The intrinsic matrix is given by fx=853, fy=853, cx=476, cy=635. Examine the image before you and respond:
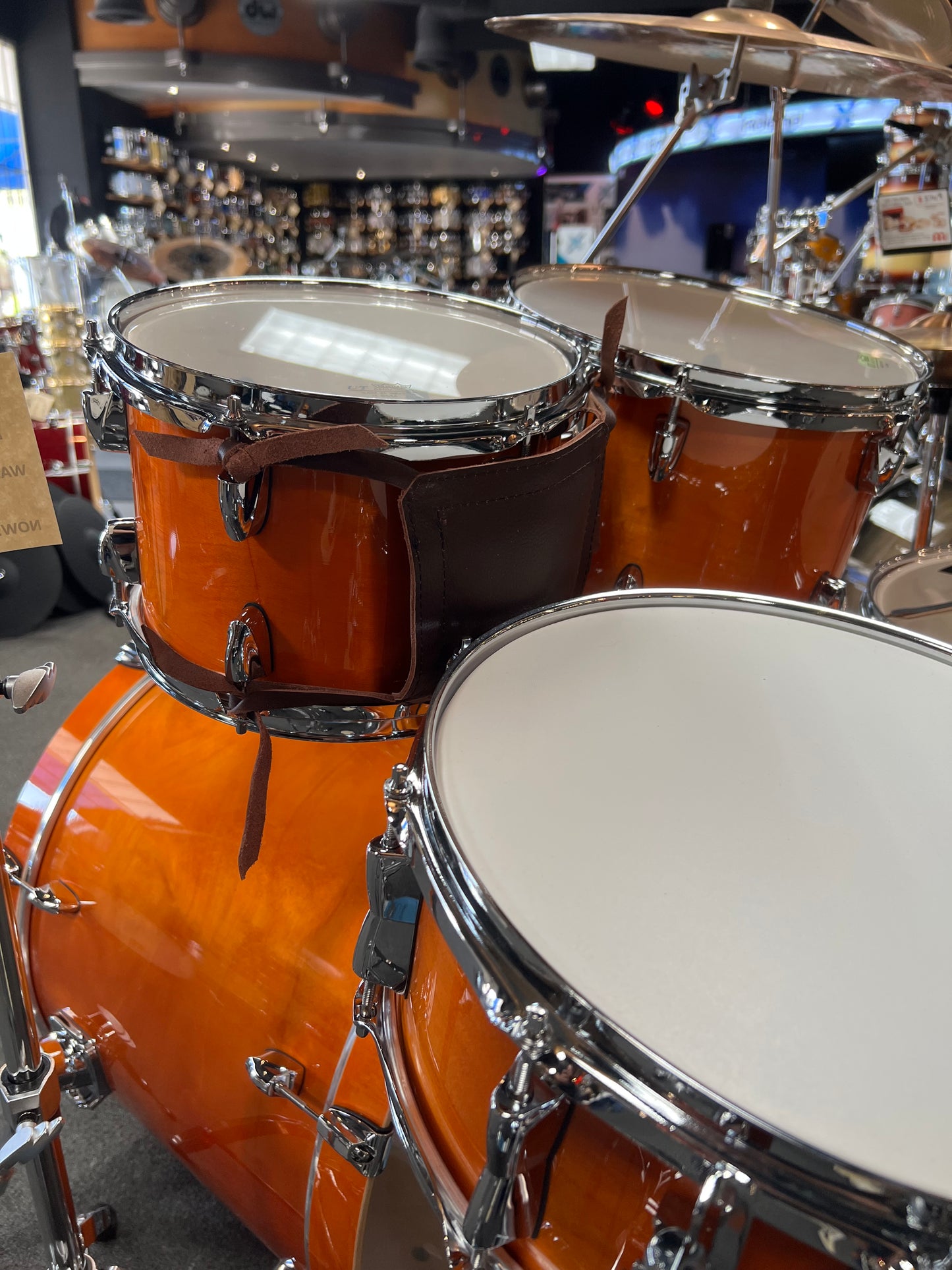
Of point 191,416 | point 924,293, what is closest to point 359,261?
point 924,293

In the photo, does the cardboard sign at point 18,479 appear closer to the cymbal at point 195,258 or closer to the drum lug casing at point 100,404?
the drum lug casing at point 100,404

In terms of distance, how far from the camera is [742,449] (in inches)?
40.1

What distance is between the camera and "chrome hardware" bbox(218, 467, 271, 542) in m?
0.69

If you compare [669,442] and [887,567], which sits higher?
[669,442]

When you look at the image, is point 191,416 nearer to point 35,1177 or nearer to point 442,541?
point 442,541

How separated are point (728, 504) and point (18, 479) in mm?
770

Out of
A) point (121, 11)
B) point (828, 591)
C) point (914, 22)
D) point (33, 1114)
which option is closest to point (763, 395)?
point (828, 591)

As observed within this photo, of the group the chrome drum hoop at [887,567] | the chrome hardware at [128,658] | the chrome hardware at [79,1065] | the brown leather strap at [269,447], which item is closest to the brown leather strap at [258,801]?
the brown leather strap at [269,447]

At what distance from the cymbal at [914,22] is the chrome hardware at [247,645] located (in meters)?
1.43

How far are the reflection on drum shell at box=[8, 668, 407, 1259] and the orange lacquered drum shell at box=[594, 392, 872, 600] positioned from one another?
0.41 metres

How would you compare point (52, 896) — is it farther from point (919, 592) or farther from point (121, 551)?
point (919, 592)

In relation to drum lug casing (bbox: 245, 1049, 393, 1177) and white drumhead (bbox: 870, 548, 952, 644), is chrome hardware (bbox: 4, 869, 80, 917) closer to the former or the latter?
drum lug casing (bbox: 245, 1049, 393, 1177)

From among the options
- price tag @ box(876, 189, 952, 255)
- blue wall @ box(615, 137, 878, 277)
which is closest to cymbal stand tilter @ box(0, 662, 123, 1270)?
price tag @ box(876, 189, 952, 255)

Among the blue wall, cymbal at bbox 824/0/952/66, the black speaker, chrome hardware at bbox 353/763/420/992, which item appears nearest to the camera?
chrome hardware at bbox 353/763/420/992
